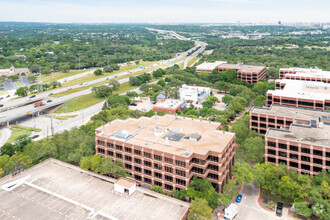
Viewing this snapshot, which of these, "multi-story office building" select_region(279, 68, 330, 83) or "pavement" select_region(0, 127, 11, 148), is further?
"multi-story office building" select_region(279, 68, 330, 83)

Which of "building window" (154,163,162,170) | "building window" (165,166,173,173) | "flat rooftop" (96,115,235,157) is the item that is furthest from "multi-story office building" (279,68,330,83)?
"building window" (154,163,162,170)

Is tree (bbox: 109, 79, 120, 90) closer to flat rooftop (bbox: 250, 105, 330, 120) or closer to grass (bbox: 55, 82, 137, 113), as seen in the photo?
grass (bbox: 55, 82, 137, 113)

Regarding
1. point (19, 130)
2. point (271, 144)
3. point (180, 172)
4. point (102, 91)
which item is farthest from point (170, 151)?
point (102, 91)

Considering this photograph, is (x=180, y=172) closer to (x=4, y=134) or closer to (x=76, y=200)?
(x=76, y=200)

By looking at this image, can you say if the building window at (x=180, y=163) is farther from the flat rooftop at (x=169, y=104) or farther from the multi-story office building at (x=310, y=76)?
the multi-story office building at (x=310, y=76)

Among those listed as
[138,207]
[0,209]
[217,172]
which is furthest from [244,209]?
[0,209]

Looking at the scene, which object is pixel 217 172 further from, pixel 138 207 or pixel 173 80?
pixel 173 80

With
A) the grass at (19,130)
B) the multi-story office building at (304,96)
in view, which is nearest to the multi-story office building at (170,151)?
the multi-story office building at (304,96)
